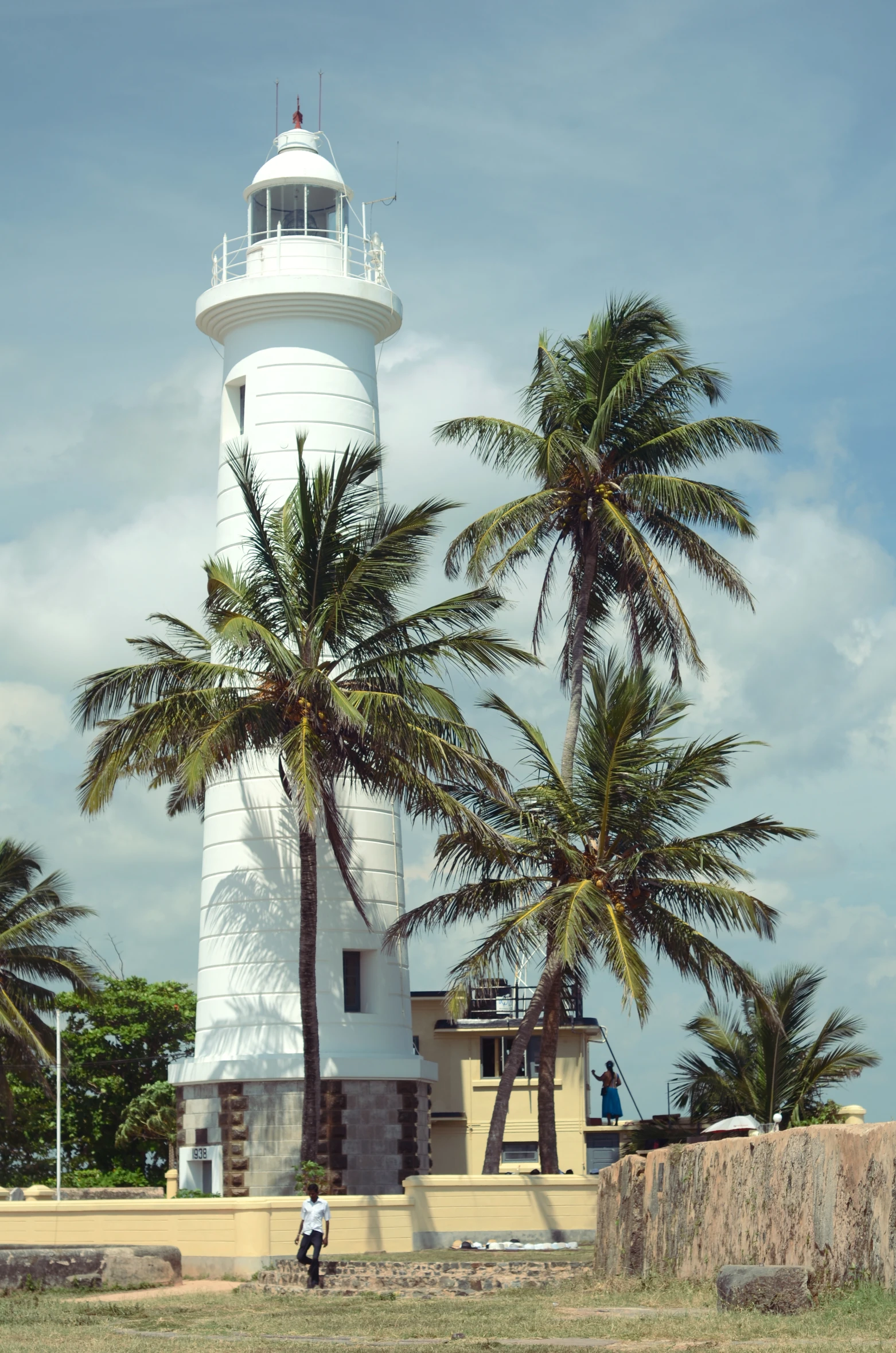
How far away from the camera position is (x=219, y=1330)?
1577 cm

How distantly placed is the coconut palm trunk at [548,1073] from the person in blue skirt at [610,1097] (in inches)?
298

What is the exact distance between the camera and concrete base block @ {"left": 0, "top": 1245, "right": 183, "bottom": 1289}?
2002 centimetres

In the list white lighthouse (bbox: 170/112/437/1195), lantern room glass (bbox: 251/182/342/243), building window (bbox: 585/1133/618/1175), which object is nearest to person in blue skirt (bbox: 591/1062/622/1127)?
building window (bbox: 585/1133/618/1175)

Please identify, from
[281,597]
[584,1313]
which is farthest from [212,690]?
[584,1313]

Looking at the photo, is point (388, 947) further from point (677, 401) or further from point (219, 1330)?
point (219, 1330)

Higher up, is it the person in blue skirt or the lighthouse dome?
the lighthouse dome

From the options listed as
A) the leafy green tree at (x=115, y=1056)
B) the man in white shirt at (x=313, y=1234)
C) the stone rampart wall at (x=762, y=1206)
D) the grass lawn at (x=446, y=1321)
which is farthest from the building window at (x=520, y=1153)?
the stone rampart wall at (x=762, y=1206)

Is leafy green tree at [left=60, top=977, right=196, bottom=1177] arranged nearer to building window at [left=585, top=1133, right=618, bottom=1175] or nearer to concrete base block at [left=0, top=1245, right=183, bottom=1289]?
building window at [left=585, top=1133, right=618, bottom=1175]

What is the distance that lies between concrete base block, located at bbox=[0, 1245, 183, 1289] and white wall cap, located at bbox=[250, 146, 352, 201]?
1996cm

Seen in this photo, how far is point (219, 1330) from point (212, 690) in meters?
Result: 12.2

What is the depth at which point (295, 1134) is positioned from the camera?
27.8 meters

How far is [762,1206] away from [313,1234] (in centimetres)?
756

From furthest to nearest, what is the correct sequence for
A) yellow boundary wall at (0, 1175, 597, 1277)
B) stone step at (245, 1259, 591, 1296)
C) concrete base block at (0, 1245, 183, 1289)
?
yellow boundary wall at (0, 1175, 597, 1277)
concrete base block at (0, 1245, 183, 1289)
stone step at (245, 1259, 591, 1296)

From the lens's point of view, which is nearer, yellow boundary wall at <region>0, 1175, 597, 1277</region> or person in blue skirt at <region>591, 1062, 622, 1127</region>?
yellow boundary wall at <region>0, 1175, 597, 1277</region>
